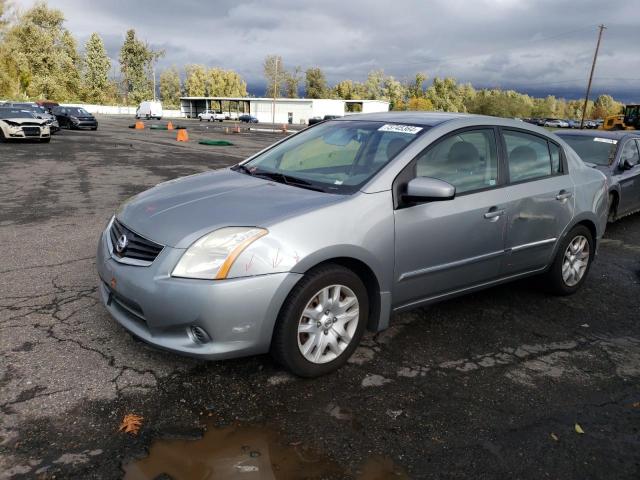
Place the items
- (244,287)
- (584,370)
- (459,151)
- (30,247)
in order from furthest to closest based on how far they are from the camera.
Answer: (30,247) < (459,151) < (584,370) < (244,287)

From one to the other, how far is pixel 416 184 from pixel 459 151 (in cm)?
74

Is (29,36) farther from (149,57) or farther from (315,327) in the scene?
(315,327)

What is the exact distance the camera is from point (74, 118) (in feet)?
102

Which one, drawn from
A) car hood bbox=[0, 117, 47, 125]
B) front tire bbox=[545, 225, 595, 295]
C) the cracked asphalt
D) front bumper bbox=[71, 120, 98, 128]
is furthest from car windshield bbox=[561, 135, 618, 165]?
front bumper bbox=[71, 120, 98, 128]

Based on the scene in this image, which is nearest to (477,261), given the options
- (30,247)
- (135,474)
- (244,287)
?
(244,287)

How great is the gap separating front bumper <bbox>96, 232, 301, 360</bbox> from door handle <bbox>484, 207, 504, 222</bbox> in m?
1.73

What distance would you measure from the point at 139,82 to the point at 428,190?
105 meters

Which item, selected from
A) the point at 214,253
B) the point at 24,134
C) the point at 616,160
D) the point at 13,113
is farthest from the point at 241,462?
the point at 13,113

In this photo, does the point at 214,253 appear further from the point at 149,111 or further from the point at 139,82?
the point at 139,82

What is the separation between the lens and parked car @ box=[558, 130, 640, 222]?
7.67 metres

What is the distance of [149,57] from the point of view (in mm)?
97375

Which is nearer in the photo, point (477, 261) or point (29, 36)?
point (477, 261)

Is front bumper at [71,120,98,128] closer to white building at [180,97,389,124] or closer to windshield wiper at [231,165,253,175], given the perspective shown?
windshield wiper at [231,165,253,175]

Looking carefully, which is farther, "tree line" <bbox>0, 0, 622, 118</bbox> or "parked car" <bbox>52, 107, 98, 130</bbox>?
"tree line" <bbox>0, 0, 622, 118</bbox>
